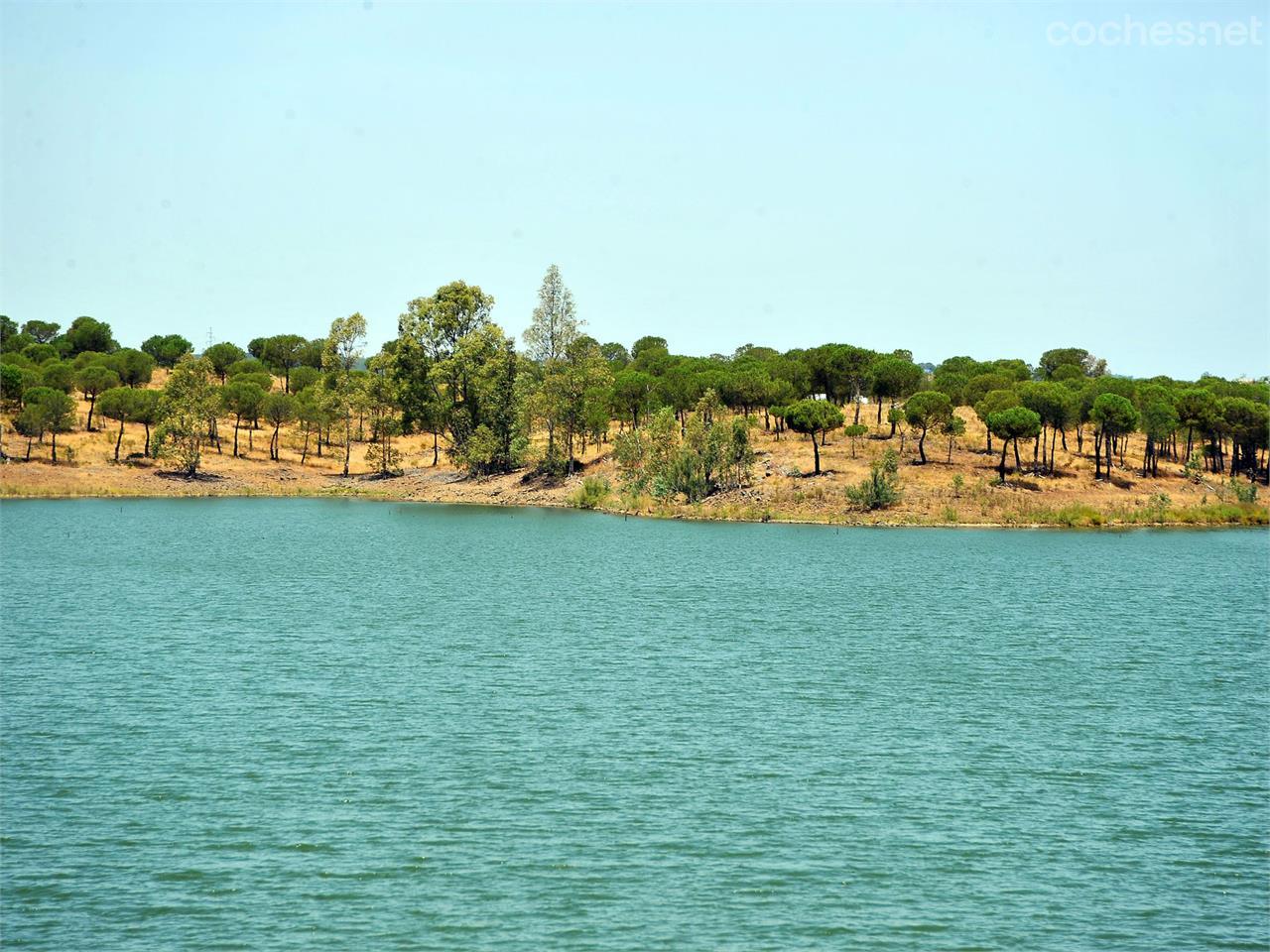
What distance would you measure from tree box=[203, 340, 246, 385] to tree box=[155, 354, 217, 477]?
48089mm

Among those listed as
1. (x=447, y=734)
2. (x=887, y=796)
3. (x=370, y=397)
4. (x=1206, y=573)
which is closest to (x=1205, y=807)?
(x=887, y=796)

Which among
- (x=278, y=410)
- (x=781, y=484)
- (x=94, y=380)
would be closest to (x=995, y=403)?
(x=781, y=484)

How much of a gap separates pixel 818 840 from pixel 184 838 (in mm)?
14226

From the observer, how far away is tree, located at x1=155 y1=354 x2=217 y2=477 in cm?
12150

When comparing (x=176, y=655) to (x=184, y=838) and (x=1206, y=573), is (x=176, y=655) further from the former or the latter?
(x=1206, y=573)

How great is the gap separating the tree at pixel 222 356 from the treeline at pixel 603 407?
26483 mm

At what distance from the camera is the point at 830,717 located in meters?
35.8

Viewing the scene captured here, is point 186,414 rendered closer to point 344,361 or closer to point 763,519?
point 344,361

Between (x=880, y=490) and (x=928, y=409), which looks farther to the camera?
(x=928, y=409)

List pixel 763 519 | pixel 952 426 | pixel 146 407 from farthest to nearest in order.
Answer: pixel 146 407 → pixel 952 426 → pixel 763 519

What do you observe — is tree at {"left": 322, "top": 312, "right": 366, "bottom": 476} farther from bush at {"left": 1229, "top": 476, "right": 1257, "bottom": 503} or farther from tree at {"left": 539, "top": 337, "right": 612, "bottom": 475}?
bush at {"left": 1229, "top": 476, "right": 1257, "bottom": 503}

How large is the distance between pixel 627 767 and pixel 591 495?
83.0 metres

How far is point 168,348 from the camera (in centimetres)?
18062

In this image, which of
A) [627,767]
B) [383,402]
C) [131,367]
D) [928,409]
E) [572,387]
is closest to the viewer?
[627,767]
